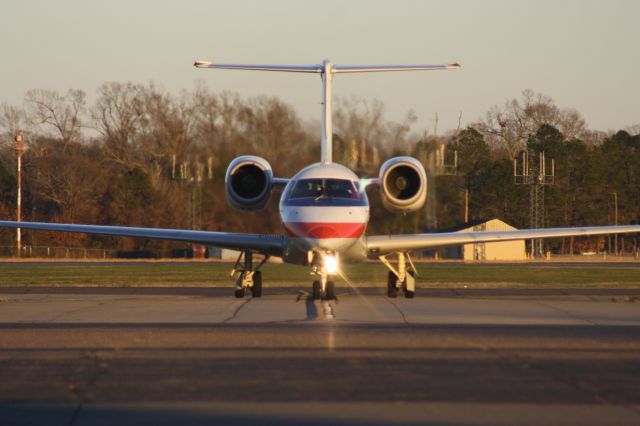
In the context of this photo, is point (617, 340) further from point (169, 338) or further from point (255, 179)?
point (255, 179)

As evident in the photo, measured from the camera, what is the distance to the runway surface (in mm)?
8383

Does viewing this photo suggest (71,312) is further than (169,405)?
Yes

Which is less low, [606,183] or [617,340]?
[606,183]

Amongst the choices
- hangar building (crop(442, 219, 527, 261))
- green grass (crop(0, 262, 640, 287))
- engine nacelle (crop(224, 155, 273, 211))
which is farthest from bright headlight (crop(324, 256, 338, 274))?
hangar building (crop(442, 219, 527, 261))

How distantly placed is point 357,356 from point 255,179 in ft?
45.3

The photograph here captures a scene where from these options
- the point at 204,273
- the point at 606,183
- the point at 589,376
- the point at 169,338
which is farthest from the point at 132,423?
the point at 606,183

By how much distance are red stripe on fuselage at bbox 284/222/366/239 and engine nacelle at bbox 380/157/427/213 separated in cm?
267

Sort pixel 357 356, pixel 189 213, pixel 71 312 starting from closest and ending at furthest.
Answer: pixel 357 356, pixel 71 312, pixel 189 213

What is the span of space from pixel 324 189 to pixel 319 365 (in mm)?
11774

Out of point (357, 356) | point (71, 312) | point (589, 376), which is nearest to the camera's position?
point (589, 376)

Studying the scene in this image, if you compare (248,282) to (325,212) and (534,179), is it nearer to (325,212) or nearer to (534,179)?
(325,212)

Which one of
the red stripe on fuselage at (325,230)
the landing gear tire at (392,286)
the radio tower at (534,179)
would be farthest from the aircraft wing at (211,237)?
the radio tower at (534,179)

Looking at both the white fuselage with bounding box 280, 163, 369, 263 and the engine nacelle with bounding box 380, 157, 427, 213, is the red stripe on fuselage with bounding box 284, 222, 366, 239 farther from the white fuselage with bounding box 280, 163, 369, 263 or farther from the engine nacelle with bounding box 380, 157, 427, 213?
the engine nacelle with bounding box 380, 157, 427, 213

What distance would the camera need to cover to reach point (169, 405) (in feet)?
28.4
